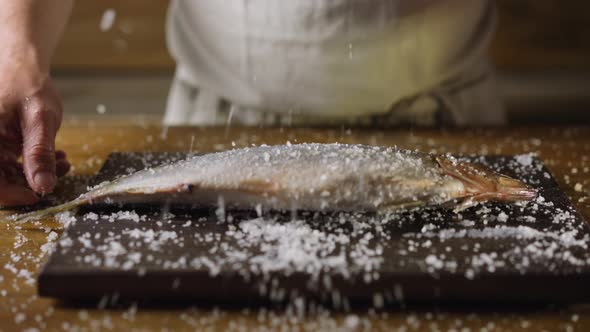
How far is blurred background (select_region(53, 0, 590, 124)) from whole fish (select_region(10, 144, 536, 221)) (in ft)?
6.85

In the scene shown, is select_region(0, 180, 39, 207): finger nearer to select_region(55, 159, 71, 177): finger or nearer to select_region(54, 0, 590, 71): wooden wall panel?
select_region(55, 159, 71, 177): finger

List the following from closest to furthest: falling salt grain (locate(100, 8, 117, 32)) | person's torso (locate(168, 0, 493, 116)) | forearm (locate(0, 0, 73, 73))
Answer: forearm (locate(0, 0, 73, 73)) < person's torso (locate(168, 0, 493, 116)) < falling salt grain (locate(100, 8, 117, 32))

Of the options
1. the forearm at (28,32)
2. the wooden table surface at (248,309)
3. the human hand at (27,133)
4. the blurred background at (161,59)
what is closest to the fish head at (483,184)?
the wooden table surface at (248,309)

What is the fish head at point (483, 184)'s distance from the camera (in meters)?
0.94

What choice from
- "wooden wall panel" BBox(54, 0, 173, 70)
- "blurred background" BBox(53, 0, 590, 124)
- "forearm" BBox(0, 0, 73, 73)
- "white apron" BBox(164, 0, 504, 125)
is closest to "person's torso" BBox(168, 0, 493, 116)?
"white apron" BBox(164, 0, 504, 125)

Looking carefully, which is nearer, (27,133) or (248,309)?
(248,309)

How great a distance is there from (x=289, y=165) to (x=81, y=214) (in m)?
0.30

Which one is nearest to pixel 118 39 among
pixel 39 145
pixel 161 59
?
pixel 161 59

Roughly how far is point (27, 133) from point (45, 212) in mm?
176

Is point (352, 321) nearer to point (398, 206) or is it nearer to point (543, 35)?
point (398, 206)

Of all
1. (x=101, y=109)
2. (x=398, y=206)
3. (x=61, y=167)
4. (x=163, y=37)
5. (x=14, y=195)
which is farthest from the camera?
(x=163, y=37)

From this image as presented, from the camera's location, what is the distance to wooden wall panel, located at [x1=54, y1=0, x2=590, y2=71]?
121 inches

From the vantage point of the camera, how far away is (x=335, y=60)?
4.61 feet

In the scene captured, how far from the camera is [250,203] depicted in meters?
0.93
